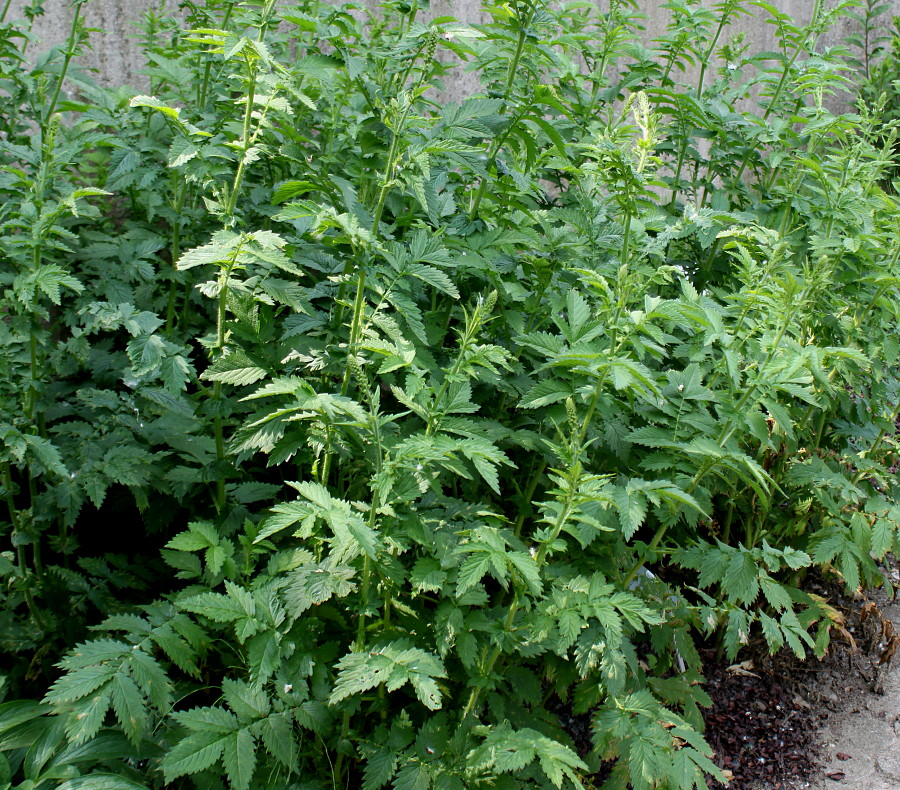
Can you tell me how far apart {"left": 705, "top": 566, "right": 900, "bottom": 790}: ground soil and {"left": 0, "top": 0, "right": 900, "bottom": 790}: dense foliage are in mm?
308

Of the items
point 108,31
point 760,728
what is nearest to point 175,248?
point 108,31

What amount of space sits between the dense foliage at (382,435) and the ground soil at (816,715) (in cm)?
31

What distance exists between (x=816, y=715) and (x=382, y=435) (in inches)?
85.8

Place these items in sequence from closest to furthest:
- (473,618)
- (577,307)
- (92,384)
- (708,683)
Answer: (473,618) → (577,307) → (92,384) → (708,683)

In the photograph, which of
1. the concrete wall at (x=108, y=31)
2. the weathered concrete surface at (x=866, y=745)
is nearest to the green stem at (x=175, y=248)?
the concrete wall at (x=108, y=31)

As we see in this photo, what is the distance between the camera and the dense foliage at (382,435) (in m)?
1.83

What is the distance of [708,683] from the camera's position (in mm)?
3006

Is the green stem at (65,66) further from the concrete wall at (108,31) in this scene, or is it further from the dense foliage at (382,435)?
the concrete wall at (108,31)

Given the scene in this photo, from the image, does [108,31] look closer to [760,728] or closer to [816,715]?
[760,728]

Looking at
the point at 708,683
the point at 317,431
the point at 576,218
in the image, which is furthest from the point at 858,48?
the point at 317,431

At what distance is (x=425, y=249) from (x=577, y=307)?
480 millimetres

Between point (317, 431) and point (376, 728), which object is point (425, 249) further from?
point (376, 728)

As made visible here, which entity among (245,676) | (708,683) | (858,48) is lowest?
(708,683)

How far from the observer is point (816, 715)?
2969mm
